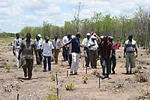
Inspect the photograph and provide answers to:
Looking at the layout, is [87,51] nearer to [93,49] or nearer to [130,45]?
[93,49]

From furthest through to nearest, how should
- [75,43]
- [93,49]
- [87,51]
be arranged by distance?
[87,51] → [93,49] → [75,43]

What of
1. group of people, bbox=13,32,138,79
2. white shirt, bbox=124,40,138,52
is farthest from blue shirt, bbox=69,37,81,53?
white shirt, bbox=124,40,138,52

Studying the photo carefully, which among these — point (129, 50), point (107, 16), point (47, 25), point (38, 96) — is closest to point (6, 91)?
point (38, 96)

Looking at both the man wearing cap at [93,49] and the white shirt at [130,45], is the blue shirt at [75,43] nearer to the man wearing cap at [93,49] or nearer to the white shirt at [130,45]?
the man wearing cap at [93,49]

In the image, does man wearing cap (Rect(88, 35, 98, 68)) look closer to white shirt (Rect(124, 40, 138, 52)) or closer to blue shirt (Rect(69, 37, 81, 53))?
blue shirt (Rect(69, 37, 81, 53))

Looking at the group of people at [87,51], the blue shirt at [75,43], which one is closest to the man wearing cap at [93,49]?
the group of people at [87,51]

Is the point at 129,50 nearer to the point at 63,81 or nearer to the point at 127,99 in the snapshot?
the point at 63,81

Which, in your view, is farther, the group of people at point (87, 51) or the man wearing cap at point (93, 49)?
the man wearing cap at point (93, 49)

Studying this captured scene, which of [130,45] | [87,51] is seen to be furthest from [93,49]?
[130,45]

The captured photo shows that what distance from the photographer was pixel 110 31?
57.3 meters

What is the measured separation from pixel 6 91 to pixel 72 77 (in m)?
2.99

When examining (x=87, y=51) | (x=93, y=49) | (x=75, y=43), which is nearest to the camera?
(x=75, y=43)

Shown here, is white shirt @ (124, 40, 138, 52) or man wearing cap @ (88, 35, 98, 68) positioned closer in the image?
white shirt @ (124, 40, 138, 52)

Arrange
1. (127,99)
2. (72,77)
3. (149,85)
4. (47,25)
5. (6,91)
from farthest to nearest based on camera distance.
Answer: (47,25) < (72,77) < (149,85) < (6,91) < (127,99)
